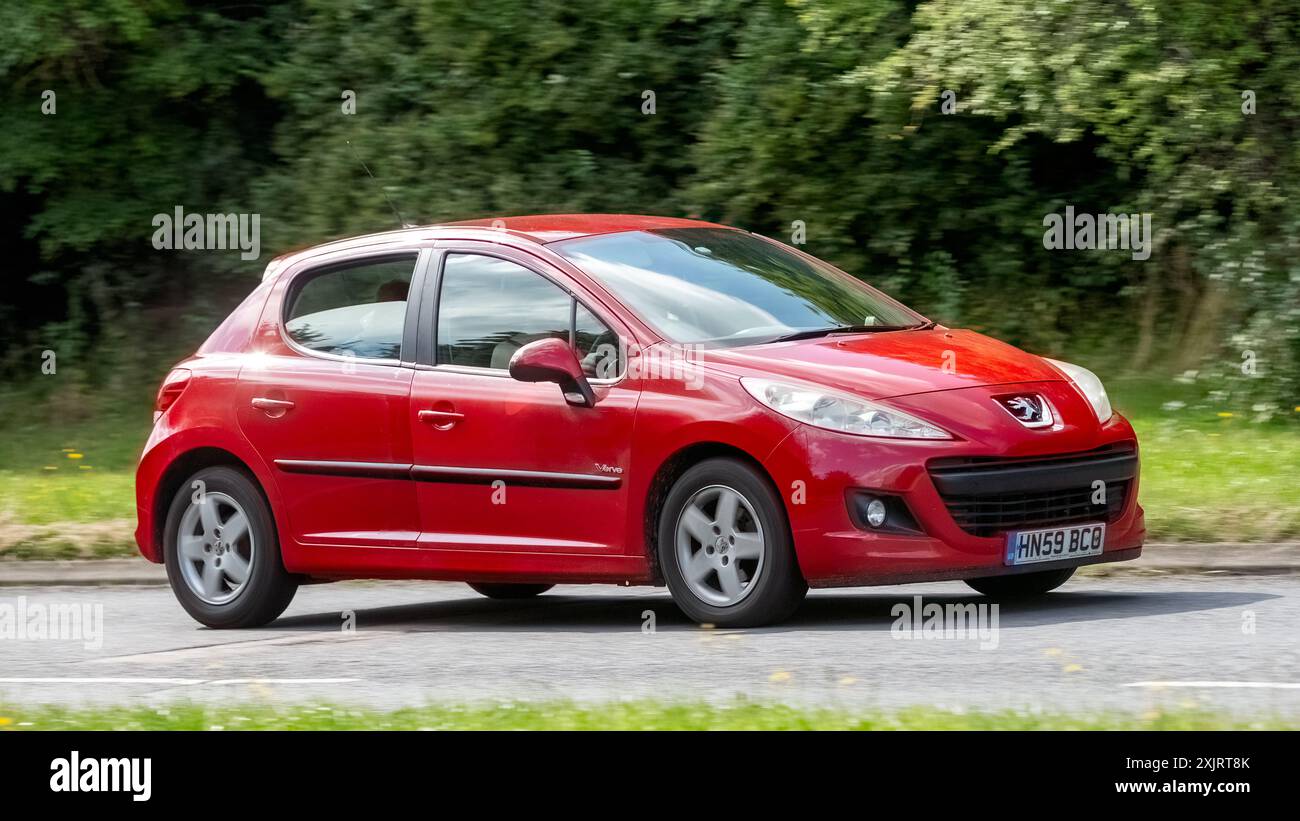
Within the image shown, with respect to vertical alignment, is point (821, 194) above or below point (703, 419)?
above

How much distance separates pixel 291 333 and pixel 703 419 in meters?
2.64

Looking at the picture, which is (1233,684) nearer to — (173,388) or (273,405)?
(273,405)

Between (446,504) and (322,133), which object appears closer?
(446,504)

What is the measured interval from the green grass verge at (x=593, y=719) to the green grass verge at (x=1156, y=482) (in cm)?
468

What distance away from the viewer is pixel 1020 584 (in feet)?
30.3

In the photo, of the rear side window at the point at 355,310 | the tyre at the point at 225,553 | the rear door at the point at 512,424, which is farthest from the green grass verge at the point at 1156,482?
the rear side window at the point at 355,310

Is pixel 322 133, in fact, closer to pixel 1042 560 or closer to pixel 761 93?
pixel 761 93

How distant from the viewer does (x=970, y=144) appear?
1741 cm

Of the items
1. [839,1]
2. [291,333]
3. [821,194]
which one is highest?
[839,1]

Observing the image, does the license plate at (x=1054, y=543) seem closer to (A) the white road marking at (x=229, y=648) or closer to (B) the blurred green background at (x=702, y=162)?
(B) the blurred green background at (x=702, y=162)

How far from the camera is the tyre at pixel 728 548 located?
816cm

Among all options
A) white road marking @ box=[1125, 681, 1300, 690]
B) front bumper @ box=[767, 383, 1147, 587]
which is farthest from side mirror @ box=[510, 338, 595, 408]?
white road marking @ box=[1125, 681, 1300, 690]

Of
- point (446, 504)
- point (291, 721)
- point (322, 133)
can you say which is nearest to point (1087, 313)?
point (322, 133)

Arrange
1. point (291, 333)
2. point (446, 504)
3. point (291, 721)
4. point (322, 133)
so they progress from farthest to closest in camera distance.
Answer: point (322, 133), point (291, 333), point (446, 504), point (291, 721)
